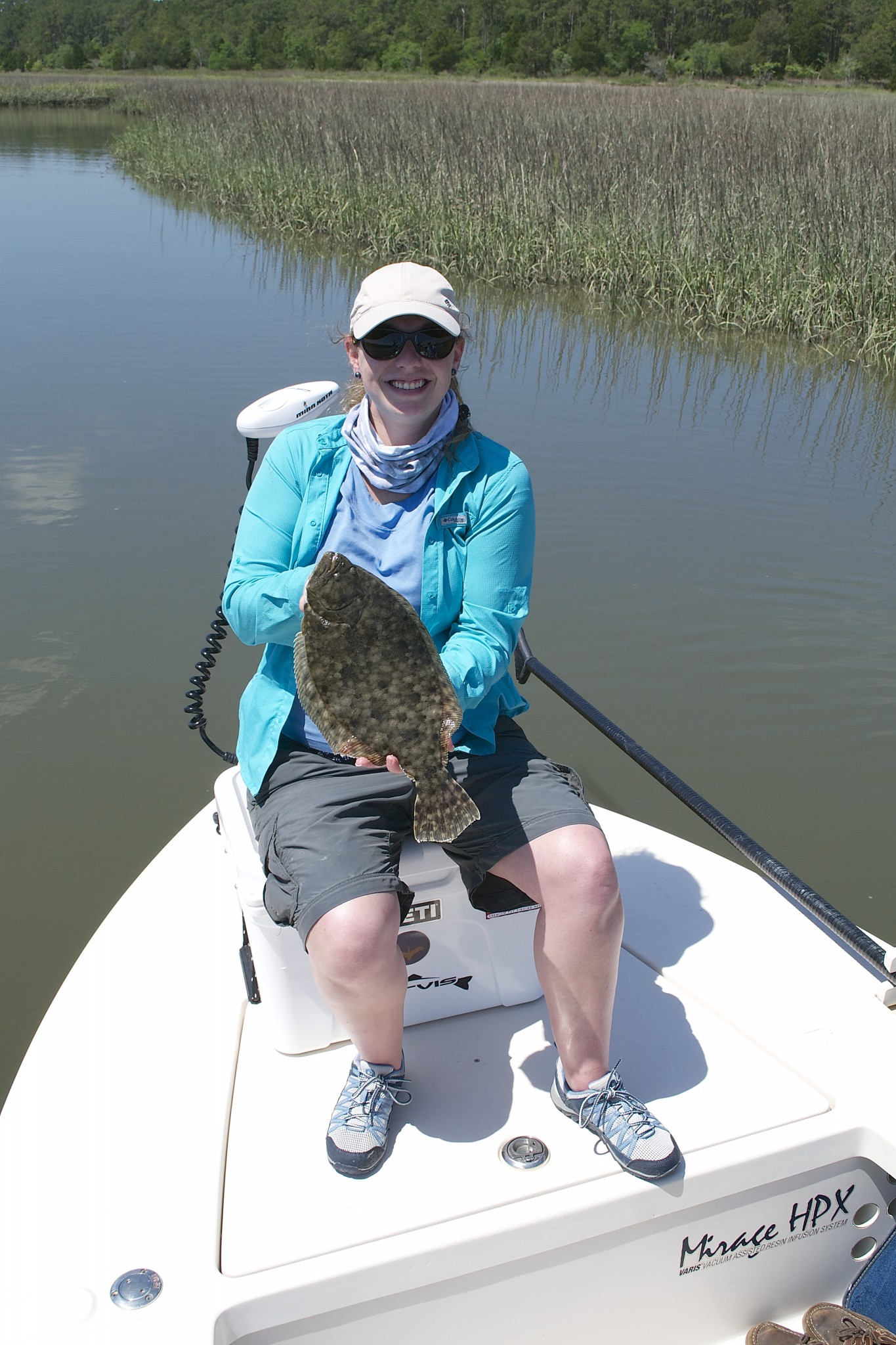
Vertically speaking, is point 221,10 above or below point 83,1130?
above

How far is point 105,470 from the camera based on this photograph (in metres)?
7.62

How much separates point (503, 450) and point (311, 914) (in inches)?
46.7

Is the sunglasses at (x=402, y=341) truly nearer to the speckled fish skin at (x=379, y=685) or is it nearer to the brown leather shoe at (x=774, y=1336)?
the speckled fish skin at (x=379, y=685)

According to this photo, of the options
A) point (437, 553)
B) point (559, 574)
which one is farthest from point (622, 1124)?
point (559, 574)

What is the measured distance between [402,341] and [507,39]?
6819cm

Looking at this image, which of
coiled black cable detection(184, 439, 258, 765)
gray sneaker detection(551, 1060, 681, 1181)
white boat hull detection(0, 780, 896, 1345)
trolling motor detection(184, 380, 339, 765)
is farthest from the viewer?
coiled black cable detection(184, 439, 258, 765)

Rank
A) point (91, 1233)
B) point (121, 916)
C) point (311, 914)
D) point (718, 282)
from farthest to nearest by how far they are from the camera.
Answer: point (718, 282) < point (121, 916) < point (311, 914) < point (91, 1233)

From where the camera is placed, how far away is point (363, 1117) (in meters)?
2.15

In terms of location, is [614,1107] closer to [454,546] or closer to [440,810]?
[440,810]

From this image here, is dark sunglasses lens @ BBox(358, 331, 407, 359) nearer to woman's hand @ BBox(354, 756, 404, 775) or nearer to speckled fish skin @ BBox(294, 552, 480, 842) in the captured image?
speckled fish skin @ BBox(294, 552, 480, 842)

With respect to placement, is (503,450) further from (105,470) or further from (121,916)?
(105,470)

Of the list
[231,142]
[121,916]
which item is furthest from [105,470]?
[231,142]

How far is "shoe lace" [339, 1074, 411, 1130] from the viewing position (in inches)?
84.4

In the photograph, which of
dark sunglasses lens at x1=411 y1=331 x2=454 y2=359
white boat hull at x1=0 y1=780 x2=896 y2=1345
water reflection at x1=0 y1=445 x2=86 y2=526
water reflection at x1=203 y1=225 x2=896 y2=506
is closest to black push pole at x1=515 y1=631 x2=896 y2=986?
white boat hull at x1=0 y1=780 x2=896 y2=1345
